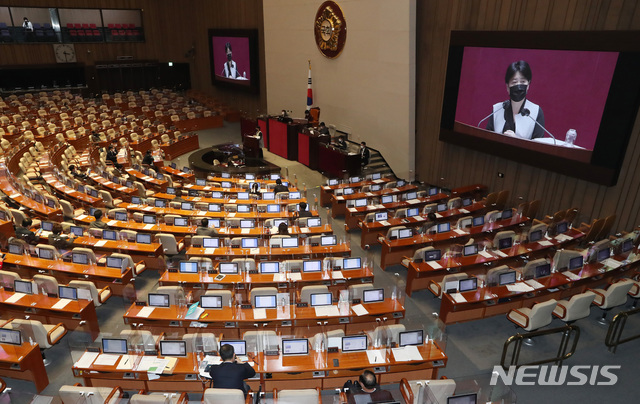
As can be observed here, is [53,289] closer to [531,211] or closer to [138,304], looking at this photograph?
[138,304]

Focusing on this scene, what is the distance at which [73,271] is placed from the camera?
927cm

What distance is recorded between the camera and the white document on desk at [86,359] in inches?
255

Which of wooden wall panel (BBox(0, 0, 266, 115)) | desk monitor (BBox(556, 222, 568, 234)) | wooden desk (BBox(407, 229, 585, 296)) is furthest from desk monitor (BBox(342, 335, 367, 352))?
wooden wall panel (BBox(0, 0, 266, 115))

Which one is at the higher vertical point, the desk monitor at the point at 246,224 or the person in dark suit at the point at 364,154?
the person in dark suit at the point at 364,154

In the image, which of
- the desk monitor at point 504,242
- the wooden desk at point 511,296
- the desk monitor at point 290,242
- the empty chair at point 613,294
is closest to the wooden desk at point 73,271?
the desk monitor at point 290,242

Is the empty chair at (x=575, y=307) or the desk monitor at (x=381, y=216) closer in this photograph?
the empty chair at (x=575, y=307)

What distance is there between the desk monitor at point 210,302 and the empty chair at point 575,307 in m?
6.27

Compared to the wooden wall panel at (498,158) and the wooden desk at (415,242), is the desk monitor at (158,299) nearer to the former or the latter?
the wooden desk at (415,242)

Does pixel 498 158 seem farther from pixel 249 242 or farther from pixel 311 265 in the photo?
pixel 249 242

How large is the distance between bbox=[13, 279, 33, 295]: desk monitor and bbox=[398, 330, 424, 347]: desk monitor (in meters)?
6.95

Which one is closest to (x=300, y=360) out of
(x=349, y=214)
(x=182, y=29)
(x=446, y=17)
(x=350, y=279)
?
(x=350, y=279)

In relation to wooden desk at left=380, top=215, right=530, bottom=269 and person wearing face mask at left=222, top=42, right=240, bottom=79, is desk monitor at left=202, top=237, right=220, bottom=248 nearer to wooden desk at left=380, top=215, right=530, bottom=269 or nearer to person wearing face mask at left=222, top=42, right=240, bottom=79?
wooden desk at left=380, top=215, right=530, bottom=269

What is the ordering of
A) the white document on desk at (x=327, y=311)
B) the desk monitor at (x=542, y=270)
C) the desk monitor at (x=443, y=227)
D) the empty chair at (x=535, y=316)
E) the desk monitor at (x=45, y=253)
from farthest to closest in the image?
1. the desk monitor at (x=443, y=227)
2. the desk monitor at (x=45, y=253)
3. the desk monitor at (x=542, y=270)
4. the white document on desk at (x=327, y=311)
5. the empty chair at (x=535, y=316)

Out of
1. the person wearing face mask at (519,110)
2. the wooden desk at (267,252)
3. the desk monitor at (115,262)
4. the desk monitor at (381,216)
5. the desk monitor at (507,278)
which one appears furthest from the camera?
the person wearing face mask at (519,110)
